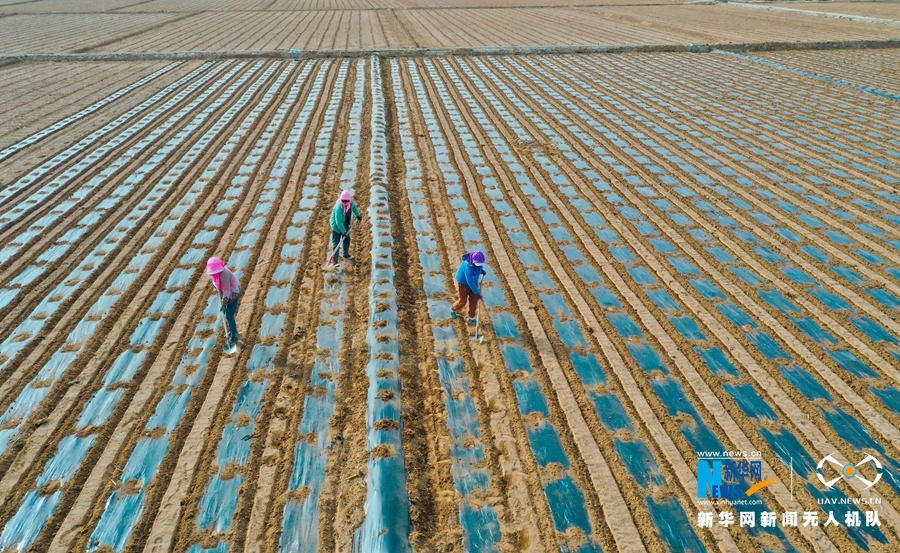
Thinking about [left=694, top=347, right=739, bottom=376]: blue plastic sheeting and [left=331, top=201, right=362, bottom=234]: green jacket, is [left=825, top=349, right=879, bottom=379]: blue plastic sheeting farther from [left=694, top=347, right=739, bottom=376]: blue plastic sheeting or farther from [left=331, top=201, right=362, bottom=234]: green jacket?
[left=331, top=201, right=362, bottom=234]: green jacket

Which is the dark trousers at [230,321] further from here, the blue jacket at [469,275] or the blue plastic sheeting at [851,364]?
the blue plastic sheeting at [851,364]

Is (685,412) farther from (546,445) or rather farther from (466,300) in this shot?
(466,300)

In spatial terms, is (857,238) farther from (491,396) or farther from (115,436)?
(115,436)

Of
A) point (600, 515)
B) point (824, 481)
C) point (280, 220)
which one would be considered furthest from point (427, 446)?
point (280, 220)

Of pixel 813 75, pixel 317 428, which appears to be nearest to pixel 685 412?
pixel 317 428

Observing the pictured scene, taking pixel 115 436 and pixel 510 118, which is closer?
pixel 115 436

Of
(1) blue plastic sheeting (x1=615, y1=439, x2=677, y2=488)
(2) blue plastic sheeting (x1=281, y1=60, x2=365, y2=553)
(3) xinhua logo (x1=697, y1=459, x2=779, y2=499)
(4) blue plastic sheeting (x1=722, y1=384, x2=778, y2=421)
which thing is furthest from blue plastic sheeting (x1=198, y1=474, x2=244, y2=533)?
(4) blue plastic sheeting (x1=722, y1=384, x2=778, y2=421)

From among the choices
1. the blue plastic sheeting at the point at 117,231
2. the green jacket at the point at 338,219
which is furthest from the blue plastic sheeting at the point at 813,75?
the blue plastic sheeting at the point at 117,231
